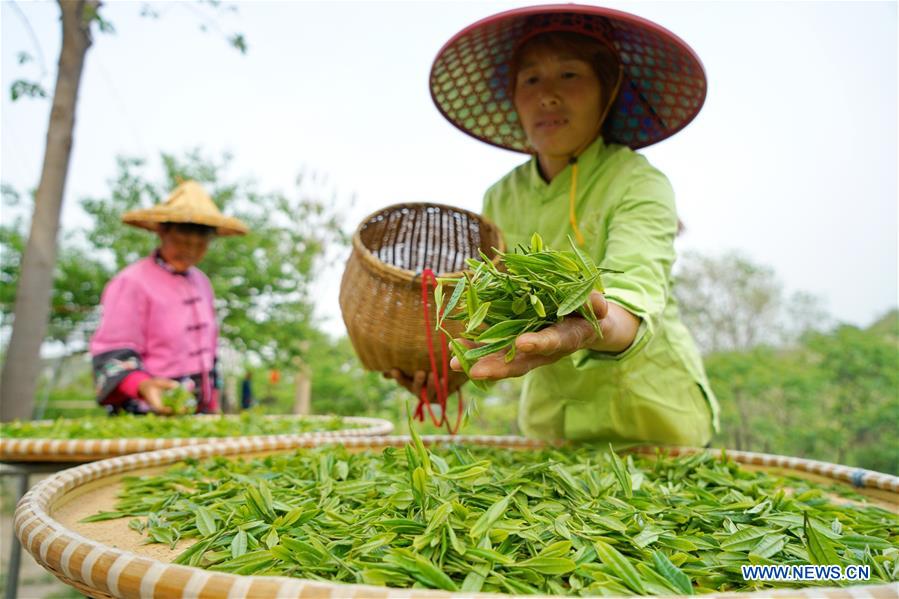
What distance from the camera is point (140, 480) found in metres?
1.36

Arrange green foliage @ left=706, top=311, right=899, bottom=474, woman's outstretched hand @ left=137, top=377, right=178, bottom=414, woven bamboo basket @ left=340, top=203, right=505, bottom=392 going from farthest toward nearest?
1. green foliage @ left=706, top=311, right=899, bottom=474
2. woman's outstretched hand @ left=137, top=377, right=178, bottom=414
3. woven bamboo basket @ left=340, top=203, right=505, bottom=392

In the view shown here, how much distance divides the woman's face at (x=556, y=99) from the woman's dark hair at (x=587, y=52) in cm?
2

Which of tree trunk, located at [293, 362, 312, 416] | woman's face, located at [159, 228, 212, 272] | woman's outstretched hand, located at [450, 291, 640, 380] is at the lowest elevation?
tree trunk, located at [293, 362, 312, 416]

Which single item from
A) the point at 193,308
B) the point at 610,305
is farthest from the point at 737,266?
the point at 610,305

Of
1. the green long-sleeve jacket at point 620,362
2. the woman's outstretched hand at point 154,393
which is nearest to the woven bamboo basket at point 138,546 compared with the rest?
the green long-sleeve jacket at point 620,362

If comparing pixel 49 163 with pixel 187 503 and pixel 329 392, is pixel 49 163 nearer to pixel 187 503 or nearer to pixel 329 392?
pixel 187 503

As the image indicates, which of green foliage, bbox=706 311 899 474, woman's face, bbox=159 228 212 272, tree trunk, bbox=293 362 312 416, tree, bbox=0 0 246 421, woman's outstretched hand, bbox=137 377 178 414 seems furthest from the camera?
tree trunk, bbox=293 362 312 416

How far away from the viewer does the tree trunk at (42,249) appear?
3988mm

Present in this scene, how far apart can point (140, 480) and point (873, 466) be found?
5768 mm

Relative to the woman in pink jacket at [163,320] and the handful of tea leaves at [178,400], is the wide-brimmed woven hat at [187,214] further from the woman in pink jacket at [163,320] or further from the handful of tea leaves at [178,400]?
the handful of tea leaves at [178,400]

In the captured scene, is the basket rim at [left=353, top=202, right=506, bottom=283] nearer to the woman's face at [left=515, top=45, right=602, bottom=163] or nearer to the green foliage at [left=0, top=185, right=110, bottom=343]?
the woman's face at [left=515, top=45, right=602, bottom=163]

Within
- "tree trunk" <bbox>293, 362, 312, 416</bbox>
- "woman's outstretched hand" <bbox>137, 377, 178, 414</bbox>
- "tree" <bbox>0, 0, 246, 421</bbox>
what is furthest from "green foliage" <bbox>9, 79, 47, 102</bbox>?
"tree trunk" <bbox>293, 362, 312, 416</bbox>

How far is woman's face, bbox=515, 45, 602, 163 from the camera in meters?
1.65

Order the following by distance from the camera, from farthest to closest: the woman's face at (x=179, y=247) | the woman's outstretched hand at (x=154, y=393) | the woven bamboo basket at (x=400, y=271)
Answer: the woman's face at (x=179, y=247), the woman's outstretched hand at (x=154, y=393), the woven bamboo basket at (x=400, y=271)
